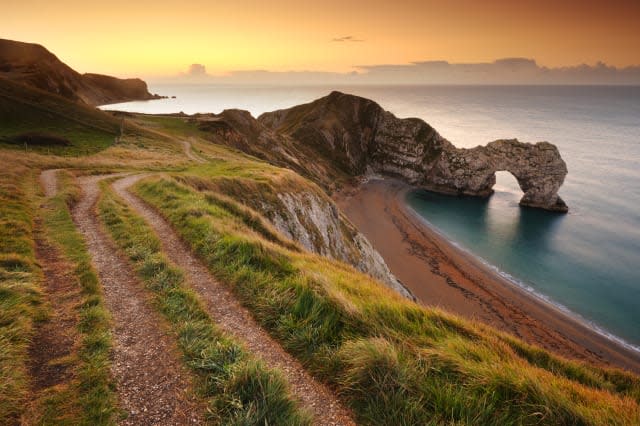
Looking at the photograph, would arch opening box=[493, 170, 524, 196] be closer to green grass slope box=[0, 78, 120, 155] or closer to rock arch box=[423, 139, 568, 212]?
rock arch box=[423, 139, 568, 212]

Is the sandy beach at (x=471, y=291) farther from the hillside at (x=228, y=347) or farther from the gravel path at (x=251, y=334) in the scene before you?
the gravel path at (x=251, y=334)

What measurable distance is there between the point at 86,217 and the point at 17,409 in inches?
600

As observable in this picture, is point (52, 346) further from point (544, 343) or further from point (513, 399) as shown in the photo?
point (544, 343)

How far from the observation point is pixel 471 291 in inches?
1842

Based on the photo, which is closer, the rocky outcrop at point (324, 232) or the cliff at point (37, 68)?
the rocky outcrop at point (324, 232)

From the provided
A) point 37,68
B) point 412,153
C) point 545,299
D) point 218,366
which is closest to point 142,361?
point 218,366

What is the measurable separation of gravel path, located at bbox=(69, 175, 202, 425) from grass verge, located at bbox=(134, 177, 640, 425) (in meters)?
2.46

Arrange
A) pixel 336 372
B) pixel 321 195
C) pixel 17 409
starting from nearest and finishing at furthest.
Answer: pixel 17 409 < pixel 336 372 < pixel 321 195

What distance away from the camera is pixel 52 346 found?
7.13m

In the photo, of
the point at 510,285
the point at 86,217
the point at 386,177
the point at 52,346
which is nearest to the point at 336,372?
the point at 52,346

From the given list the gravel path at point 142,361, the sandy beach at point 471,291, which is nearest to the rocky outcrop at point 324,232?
the sandy beach at point 471,291

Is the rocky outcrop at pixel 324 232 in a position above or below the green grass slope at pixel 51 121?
below

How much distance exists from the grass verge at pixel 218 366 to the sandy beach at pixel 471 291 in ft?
78.5

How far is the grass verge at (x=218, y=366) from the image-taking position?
5.49 metres
